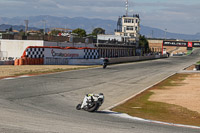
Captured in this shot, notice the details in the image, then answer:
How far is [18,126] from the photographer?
361 inches

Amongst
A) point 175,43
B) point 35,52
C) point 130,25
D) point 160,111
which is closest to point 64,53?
point 35,52

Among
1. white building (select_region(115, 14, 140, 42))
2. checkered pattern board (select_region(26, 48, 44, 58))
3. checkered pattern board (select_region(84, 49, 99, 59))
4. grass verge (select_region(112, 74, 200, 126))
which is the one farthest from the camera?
white building (select_region(115, 14, 140, 42))

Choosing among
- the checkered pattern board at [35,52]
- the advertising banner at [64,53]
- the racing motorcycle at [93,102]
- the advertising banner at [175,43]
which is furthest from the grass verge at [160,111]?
the advertising banner at [175,43]

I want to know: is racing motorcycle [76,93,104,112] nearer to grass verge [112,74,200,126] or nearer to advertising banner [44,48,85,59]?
grass verge [112,74,200,126]

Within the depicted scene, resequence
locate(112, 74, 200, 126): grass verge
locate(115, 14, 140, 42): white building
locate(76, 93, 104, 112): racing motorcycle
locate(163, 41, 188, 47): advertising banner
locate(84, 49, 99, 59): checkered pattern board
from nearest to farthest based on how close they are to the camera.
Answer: locate(112, 74, 200, 126): grass verge
locate(76, 93, 104, 112): racing motorcycle
locate(84, 49, 99, 59): checkered pattern board
locate(163, 41, 188, 47): advertising banner
locate(115, 14, 140, 42): white building

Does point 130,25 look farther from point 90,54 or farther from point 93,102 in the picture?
point 93,102

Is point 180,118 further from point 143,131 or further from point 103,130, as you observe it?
point 103,130

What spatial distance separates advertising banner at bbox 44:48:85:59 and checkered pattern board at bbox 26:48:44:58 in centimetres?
53

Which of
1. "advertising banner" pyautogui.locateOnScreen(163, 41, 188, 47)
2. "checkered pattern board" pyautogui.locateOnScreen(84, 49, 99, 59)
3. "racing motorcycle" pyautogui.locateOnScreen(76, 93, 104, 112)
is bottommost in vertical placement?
"racing motorcycle" pyautogui.locateOnScreen(76, 93, 104, 112)

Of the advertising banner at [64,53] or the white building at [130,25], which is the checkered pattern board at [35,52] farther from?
the white building at [130,25]

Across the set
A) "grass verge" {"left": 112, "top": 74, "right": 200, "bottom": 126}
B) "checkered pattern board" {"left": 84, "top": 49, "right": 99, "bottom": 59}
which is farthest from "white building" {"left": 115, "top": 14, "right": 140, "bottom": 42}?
"grass verge" {"left": 112, "top": 74, "right": 200, "bottom": 126}

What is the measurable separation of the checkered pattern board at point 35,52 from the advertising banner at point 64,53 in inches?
21.0

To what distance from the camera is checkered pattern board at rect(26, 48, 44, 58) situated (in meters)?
41.2

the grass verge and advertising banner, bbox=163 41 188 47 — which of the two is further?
advertising banner, bbox=163 41 188 47
